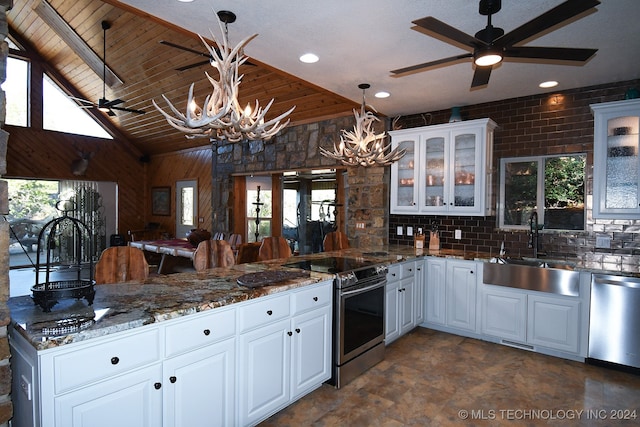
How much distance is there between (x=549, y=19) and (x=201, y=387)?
2.59 metres

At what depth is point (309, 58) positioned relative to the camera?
127 inches

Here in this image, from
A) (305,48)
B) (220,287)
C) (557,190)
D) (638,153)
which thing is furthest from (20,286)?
(638,153)

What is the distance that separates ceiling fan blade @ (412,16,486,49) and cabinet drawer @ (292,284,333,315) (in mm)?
1787

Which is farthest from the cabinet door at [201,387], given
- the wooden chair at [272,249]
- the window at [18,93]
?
the window at [18,93]

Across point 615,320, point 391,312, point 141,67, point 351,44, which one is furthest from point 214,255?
point 141,67

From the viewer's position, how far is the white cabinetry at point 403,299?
11.7 ft

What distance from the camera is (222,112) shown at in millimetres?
2355

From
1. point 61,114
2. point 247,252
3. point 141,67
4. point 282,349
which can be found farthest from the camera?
point 61,114

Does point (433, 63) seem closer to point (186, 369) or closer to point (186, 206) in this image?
point (186, 369)

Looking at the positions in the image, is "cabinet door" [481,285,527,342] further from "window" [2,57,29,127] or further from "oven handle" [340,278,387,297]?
"window" [2,57,29,127]

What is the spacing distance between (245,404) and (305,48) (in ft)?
8.73

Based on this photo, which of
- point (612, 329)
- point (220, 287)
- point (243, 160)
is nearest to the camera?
point (220, 287)

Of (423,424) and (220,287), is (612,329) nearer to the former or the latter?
(423,424)

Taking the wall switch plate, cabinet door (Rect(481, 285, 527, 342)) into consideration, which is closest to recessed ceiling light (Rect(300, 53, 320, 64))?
cabinet door (Rect(481, 285, 527, 342))
